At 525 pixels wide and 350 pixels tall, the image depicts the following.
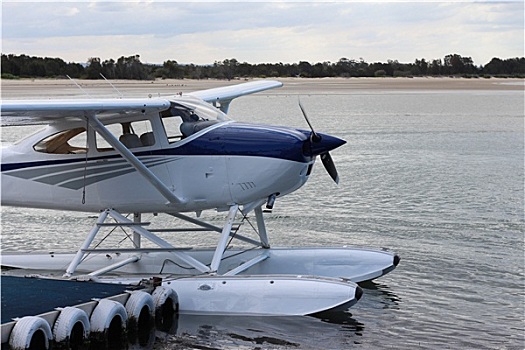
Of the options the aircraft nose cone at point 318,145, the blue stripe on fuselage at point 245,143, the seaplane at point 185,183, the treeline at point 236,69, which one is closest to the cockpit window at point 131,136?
the seaplane at point 185,183

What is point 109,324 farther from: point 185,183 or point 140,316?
point 185,183

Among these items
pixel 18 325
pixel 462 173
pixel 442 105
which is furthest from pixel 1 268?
pixel 442 105

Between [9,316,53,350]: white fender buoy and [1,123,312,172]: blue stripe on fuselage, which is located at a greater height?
[1,123,312,172]: blue stripe on fuselage

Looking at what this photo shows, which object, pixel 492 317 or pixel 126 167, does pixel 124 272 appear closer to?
pixel 126 167

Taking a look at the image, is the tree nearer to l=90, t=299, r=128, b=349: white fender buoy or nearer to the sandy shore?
the sandy shore

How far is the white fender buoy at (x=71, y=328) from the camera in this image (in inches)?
329

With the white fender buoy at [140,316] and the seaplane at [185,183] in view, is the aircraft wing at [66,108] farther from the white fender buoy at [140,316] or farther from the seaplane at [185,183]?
the white fender buoy at [140,316]

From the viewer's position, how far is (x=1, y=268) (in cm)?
1230

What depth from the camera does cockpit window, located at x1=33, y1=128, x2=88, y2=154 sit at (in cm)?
1088

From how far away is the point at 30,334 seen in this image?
796 cm

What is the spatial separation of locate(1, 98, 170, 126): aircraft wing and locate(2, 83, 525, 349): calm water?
242 centimetres

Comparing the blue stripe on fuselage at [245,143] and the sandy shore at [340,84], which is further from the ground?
the sandy shore at [340,84]

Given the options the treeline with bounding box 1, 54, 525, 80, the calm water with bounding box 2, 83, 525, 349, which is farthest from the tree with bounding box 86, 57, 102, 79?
the calm water with bounding box 2, 83, 525, 349

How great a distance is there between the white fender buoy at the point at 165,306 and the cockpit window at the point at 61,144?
83.0 inches
